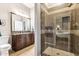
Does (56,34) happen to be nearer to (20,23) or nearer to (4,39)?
(20,23)

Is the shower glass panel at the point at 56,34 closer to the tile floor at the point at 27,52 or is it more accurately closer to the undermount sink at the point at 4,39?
the tile floor at the point at 27,52

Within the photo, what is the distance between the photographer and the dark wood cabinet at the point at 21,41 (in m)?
1.36

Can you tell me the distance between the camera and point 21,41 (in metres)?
1.42

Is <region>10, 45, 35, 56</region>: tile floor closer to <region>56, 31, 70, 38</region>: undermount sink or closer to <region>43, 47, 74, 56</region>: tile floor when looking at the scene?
<region>43, 47, 74, 56</region>: tile floor

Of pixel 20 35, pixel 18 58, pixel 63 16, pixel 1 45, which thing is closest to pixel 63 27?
pixel 63 16

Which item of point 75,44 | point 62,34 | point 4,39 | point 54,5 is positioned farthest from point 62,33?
point 4,39

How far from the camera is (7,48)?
131 centimetres

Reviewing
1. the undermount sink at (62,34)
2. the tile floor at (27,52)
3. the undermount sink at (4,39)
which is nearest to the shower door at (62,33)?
the undermount sink at (62,34)

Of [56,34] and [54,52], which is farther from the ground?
[56,34]

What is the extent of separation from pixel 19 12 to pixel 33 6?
220 mm

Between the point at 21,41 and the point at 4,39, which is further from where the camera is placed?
the point at 21,41

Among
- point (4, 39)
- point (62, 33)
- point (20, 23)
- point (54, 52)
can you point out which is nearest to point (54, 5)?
point (62, 33)

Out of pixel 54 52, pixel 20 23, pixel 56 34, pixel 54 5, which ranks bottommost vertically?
pixel 54 52

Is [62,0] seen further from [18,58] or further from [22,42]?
[18,58]
